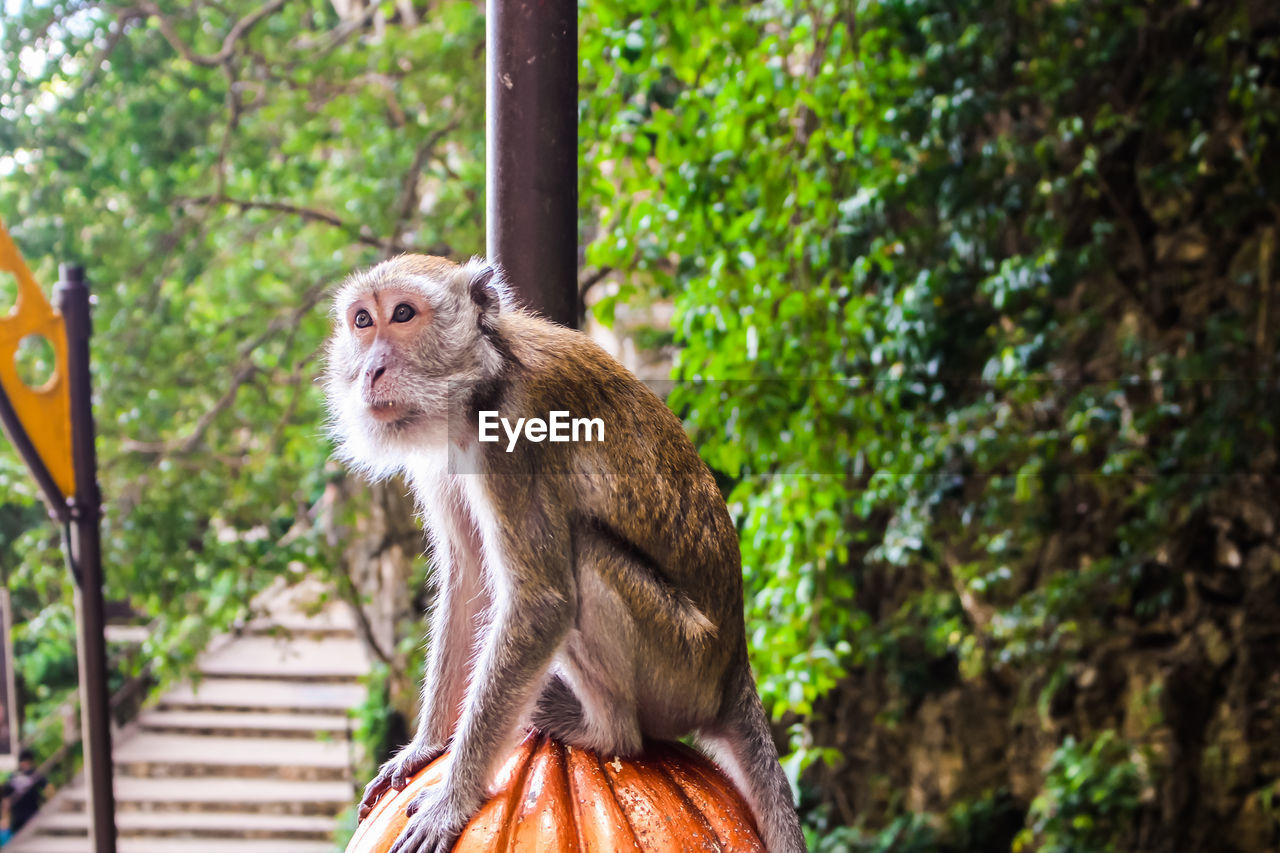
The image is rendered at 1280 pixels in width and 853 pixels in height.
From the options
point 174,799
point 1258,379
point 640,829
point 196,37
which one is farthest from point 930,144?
point 174,799

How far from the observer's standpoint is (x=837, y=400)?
9.80 feet

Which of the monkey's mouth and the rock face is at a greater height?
the monkey's mouth

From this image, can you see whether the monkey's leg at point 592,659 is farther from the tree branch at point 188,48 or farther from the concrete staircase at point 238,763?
the concrete staircase at point 238,763

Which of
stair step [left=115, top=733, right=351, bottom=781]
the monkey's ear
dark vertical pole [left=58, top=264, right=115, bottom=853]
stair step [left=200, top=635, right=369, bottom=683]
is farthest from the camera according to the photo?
stair step [left=200, top=635, right=369, bottom=683]

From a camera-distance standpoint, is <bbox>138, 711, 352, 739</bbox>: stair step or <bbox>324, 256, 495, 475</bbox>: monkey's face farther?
<bbox>138, 711, 352, 739</bbox>: stair step

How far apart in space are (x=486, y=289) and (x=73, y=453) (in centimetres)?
143

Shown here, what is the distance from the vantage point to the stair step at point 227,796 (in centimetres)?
1034

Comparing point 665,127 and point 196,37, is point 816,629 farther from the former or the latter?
point 196,37

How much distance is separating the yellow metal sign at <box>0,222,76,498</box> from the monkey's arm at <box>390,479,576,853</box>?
56.9 inches

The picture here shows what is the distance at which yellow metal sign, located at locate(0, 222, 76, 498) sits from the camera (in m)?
2.45

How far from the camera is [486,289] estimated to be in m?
1.59

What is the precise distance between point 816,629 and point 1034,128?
2.06 m

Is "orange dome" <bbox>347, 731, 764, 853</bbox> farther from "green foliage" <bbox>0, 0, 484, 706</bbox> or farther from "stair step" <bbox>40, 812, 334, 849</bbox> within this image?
"stair step" <bbox>40, 812, 334, 849</bbox>

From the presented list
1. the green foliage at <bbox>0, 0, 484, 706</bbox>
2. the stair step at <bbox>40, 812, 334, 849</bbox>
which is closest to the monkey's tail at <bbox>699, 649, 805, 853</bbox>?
the green foliage at <bbox>0, 0, 484, 706</bbox>
